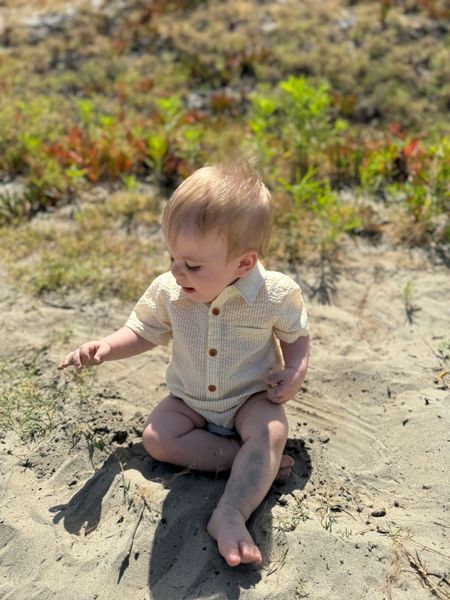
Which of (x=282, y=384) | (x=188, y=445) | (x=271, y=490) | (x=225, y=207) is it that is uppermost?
(x=225, y=207)

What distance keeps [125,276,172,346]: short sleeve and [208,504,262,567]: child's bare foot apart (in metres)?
0.86

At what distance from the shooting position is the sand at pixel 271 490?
8.76ft

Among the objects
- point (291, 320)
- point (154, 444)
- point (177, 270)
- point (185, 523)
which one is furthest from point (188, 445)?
point (177, 270)

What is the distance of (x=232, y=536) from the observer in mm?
2619

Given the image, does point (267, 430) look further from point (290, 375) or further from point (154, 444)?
point (154, 444)

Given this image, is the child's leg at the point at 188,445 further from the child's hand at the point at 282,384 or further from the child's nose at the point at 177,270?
the child's nose at the point at 177,270

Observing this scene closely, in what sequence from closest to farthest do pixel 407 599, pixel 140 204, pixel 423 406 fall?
pixel 407 599
pixel 423 406
pixel 140 204

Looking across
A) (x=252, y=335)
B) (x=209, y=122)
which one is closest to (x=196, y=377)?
(x=252, y=335)

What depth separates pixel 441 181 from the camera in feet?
17.3

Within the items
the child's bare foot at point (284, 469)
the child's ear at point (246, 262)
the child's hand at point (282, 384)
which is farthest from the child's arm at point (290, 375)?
the child's ear at point (246, 262)

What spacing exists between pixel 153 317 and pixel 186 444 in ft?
1.99

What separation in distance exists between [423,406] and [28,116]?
209 inches

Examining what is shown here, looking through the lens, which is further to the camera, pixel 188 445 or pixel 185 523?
pixel 188 445

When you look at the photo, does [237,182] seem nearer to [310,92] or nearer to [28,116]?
[310,92]
